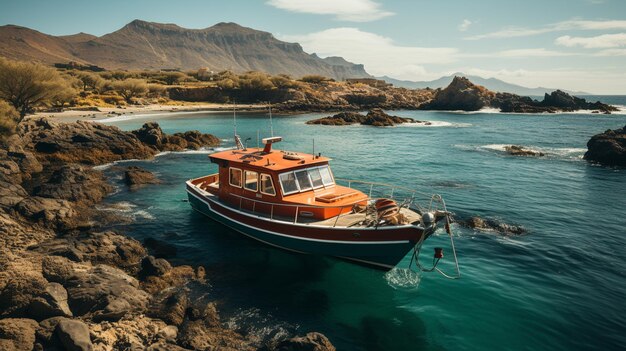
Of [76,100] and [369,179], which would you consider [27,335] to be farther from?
[76,100]

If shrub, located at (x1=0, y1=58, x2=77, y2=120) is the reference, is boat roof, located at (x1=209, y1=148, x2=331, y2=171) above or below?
below

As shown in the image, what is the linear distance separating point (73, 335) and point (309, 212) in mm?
8182

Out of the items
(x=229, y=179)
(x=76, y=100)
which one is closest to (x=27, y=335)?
(x=229, y=179)

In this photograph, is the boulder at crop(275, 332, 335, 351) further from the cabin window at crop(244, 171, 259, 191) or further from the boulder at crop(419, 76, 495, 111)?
the boulder at crop(419, 76, 495, 111)

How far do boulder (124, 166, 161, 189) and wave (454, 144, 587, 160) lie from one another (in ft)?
118

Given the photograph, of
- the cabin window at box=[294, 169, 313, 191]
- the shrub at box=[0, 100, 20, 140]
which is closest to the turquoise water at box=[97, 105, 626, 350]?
the cabin window at box=[294, 169, 313, 191]

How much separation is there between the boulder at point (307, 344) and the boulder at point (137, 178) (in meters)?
19.4

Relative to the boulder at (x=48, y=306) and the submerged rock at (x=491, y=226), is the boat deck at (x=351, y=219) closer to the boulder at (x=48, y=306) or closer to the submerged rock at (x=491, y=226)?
the submerged rock at (x=491, y=226)

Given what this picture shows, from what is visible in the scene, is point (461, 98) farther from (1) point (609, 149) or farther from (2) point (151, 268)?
(2) point (151, 268)

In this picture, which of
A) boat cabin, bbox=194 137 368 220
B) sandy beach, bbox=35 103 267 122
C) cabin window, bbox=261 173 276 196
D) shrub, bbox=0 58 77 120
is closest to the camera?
boat cabin, bbox=194 137 368 220

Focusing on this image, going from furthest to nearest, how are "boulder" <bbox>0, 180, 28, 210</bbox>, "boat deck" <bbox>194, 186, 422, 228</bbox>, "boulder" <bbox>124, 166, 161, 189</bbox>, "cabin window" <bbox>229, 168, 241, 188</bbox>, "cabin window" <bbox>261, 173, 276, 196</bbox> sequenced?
1. "boulder" <bbox>124, 166, 161, 189</bbox>
2. "boulder" <bbox>0, 180, 28, 210</bbox>
3. "cabin window" <bbox>229, 168, 241, 188</bbox>
4. "cabin window" <bbox>261, 173, 276, 196</bbox>
5. "boat deck" <bbox>194, 186, 422, 228</bbox>

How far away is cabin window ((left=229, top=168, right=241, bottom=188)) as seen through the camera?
16.2 m

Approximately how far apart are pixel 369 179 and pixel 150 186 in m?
16.3

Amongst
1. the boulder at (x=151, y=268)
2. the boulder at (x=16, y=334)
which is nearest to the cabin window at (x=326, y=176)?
the boulder at (x=151, y=268)
